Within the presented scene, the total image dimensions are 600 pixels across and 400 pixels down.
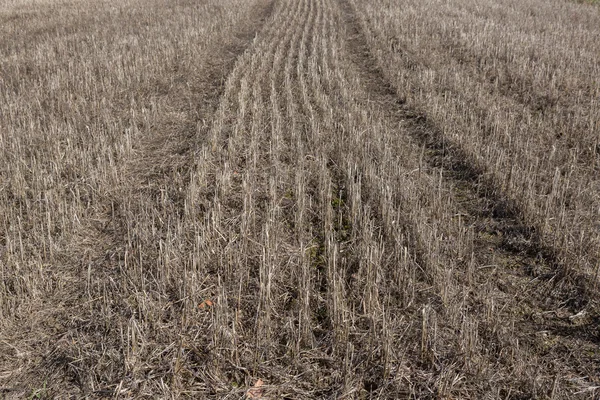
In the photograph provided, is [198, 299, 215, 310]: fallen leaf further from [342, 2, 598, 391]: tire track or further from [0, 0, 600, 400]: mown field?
[342, 2, 598, 391]: tire track

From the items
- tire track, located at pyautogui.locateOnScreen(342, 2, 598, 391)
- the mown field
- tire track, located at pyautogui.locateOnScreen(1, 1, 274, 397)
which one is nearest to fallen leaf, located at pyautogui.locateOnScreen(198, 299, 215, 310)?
the mown field

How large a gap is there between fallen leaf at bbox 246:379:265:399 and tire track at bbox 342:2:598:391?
164 centimetres

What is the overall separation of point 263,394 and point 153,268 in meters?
1.65

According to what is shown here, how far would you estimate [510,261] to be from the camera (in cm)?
449

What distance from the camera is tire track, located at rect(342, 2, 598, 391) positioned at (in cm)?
355

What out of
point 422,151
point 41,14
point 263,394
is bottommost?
point 263,394

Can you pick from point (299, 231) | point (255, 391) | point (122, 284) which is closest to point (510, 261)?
point (299, 231)

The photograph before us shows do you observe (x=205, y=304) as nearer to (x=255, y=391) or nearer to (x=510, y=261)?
(x=255, y=391)

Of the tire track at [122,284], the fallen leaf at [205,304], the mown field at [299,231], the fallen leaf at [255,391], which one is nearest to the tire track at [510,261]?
the mown field at [299,231]

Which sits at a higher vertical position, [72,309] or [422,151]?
[422,151]

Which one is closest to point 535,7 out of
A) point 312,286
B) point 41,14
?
point 41,14

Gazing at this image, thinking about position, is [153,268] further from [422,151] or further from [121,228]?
[422,151]

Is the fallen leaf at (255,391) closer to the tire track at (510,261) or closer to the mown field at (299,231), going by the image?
the mown field at (299,231)

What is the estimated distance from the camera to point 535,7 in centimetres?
2039
